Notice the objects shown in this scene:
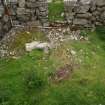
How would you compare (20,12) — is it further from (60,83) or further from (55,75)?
(60,83)

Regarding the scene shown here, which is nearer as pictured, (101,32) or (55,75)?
(55,75)

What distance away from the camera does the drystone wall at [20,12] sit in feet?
49.1

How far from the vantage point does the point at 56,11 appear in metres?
15.3

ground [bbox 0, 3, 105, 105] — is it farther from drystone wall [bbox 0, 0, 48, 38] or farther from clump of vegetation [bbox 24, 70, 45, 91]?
drystone wall [bbox 0, 0, 48, 38]

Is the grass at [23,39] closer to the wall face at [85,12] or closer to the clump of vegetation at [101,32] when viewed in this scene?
the wall face at [85,12]

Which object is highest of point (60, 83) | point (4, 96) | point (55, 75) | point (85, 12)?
point (85, 12)

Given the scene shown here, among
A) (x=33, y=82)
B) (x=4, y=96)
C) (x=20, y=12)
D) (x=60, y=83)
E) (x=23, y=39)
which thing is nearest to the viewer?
(x=4, y=96)

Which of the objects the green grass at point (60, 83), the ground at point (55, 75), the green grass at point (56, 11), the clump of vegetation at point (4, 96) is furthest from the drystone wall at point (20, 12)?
the clump of vegetation at point (4, 96)

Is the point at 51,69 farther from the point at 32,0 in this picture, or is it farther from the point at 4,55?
the point at 32,0

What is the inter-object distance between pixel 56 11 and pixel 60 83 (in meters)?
3.89

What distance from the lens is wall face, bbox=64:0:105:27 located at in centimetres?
1488

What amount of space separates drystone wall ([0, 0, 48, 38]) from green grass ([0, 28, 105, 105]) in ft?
5.98

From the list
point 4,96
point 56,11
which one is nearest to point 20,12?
point 56,11

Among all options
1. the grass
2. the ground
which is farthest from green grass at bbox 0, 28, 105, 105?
the grass
